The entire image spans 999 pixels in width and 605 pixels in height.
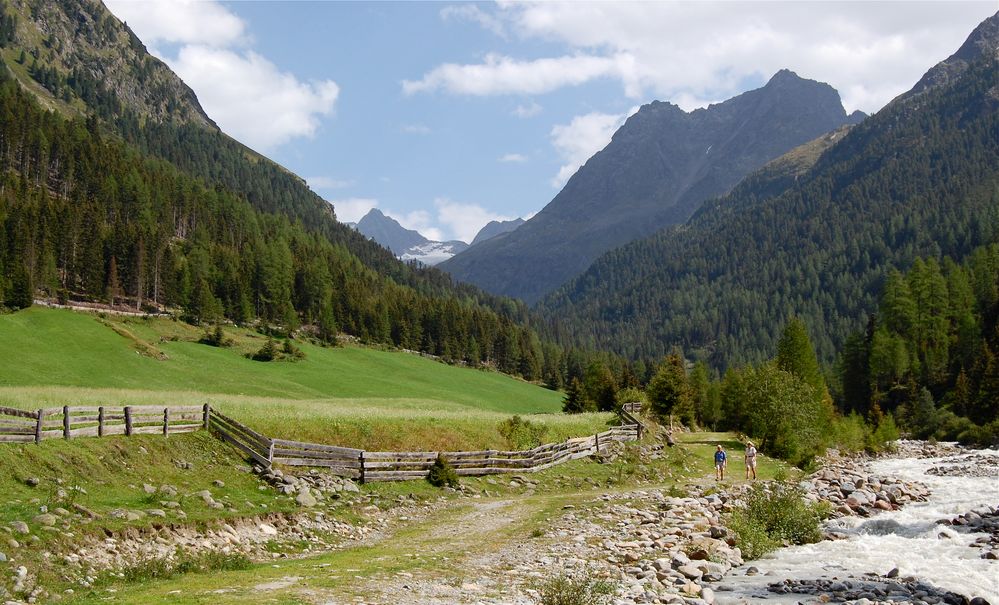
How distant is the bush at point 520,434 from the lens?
46000 millimetres

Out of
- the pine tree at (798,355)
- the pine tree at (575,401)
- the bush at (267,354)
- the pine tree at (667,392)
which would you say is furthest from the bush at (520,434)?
the bush at (267,354)

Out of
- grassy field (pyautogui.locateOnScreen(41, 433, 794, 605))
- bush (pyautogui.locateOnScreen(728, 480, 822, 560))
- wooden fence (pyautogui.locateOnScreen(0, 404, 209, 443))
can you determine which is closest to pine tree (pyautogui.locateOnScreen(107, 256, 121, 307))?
wooden fence (pyautogui.locateOnScreen(0, 404, 209, 443))

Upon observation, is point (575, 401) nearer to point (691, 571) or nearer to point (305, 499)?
point (305, 499)

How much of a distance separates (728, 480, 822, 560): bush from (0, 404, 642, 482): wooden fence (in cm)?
1505

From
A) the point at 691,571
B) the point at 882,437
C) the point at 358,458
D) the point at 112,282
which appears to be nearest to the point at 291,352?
the point at 112,282

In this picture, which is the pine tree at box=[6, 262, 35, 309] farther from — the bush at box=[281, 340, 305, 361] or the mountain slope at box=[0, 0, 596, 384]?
the bush at box=[281, 340, 305, 361]

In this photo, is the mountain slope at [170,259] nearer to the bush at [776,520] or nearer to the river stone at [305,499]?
the river stone at [305,499]

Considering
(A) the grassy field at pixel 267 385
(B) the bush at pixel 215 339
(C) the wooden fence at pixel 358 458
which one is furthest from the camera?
(B) the bush at pixel 215 339

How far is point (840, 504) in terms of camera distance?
115ft

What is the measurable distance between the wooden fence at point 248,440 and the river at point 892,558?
684 inches

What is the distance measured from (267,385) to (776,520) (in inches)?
2879

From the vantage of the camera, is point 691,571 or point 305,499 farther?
point 305,499

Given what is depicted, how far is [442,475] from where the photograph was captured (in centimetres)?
3491

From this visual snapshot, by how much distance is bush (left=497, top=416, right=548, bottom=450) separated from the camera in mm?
46000
